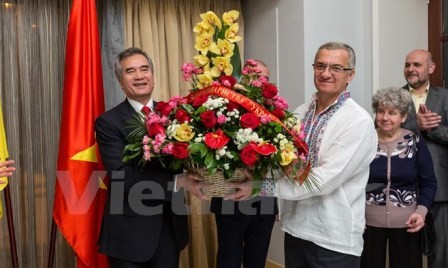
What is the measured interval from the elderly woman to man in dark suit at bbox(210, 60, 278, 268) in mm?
528

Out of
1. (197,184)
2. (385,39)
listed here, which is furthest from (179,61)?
(197,184)

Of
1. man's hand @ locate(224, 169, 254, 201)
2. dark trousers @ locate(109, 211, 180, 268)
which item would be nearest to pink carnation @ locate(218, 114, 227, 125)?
man's hand @ locate(224, 169, 254, 201)

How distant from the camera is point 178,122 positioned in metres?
1.59

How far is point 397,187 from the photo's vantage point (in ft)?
7.38

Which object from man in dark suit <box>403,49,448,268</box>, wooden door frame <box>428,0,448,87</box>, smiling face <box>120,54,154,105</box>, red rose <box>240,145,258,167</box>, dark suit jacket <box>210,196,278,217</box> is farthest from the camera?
wooden door frame <box>428,0,448,87</box>

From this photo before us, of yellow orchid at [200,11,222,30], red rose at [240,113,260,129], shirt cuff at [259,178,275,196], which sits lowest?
shirt cuff at [259,178,275,196]

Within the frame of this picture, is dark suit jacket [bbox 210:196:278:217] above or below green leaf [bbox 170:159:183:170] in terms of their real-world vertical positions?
below

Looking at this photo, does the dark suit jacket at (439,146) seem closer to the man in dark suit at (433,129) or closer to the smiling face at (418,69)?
the man in dark suit at (433,129)

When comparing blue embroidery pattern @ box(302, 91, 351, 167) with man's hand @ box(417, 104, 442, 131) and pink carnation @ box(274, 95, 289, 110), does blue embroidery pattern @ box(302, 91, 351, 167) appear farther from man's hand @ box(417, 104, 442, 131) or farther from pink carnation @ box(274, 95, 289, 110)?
man's hand @ box(417, 104, 442, 131)

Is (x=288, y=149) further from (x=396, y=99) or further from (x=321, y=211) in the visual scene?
(x=396, y=99)

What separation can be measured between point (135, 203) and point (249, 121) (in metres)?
0.63

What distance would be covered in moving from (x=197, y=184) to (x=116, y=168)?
36 cm

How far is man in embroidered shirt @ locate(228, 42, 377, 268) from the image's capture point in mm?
1679

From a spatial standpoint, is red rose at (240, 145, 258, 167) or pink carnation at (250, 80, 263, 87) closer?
red rose at (240, 145, 258, 167)
